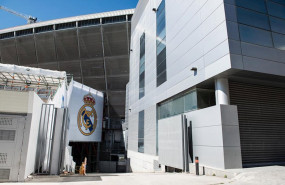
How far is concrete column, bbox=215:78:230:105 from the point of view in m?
11.8

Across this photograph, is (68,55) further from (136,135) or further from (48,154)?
(48,154)

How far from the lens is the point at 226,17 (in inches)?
446

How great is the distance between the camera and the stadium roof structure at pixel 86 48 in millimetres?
33500

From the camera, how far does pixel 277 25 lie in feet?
42.6

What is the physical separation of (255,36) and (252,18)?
1.22 meters

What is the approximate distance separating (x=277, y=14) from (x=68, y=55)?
102 ft

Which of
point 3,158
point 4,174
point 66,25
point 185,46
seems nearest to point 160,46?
point 185,46

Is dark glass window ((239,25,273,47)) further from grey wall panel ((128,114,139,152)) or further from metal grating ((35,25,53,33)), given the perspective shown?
metal grating ((35,25,53,33))

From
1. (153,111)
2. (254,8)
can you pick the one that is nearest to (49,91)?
(153,111)

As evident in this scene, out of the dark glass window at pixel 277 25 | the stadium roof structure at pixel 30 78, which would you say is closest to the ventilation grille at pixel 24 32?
the stadium roof structure at pixel 30 78

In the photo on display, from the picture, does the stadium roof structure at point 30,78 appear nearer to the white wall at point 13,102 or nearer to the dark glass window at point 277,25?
the white wall at point 13,102

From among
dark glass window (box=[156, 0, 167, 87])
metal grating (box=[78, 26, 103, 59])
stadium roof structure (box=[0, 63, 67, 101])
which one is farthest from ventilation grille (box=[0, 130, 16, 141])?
metal grating (box=[78, 26, 103, 59])

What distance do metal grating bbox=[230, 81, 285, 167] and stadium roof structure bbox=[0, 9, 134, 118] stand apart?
24.3 m

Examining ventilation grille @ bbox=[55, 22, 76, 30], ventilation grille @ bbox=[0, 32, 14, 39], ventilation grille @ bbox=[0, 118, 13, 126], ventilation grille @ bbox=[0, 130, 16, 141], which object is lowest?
ventilation grille @ bbox=[0, 130, 16, 141]
